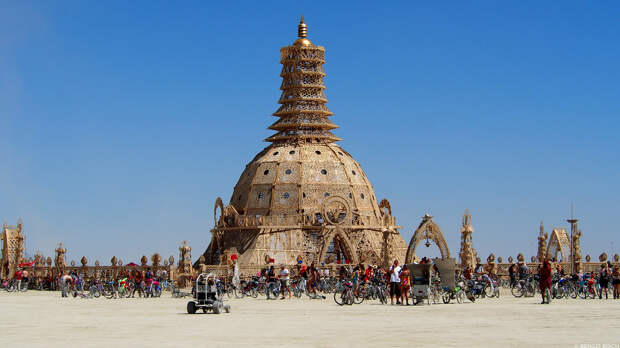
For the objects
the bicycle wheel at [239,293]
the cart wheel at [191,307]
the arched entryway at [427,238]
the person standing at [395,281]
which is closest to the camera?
the cart wheel at [191,307]

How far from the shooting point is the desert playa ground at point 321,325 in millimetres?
23109

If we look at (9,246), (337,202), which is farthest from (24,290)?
(337,202)

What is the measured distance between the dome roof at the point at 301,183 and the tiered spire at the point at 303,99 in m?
1.43

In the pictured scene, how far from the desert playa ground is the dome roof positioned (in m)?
39.2

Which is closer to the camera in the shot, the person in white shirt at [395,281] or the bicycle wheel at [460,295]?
the person in white shirt at [395,281]

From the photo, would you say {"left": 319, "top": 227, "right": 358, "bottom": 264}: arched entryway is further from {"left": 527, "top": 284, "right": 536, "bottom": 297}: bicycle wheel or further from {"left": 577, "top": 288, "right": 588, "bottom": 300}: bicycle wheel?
{"left": 577, "top": 288, "right": 588, "bottom": 300}: bicycle wheel

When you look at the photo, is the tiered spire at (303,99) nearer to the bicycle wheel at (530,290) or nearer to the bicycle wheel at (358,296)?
the bicycle wheel at (530,290)

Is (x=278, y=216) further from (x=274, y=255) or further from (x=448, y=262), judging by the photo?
(x=448, y=262)

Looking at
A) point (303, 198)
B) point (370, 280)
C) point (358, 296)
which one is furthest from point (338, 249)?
point (358, 296)

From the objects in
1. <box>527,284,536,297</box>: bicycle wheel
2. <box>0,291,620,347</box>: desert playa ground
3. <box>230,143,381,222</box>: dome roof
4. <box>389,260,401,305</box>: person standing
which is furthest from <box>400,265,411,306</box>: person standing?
<box>230,143,381,222</box>: dome roof

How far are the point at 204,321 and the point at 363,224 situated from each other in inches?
1955

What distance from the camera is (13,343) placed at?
23156 mm

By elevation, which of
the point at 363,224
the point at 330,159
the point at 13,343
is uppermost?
the point at 330,159

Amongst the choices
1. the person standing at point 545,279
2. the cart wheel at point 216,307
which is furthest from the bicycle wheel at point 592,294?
the cart wheel at point 216,307
